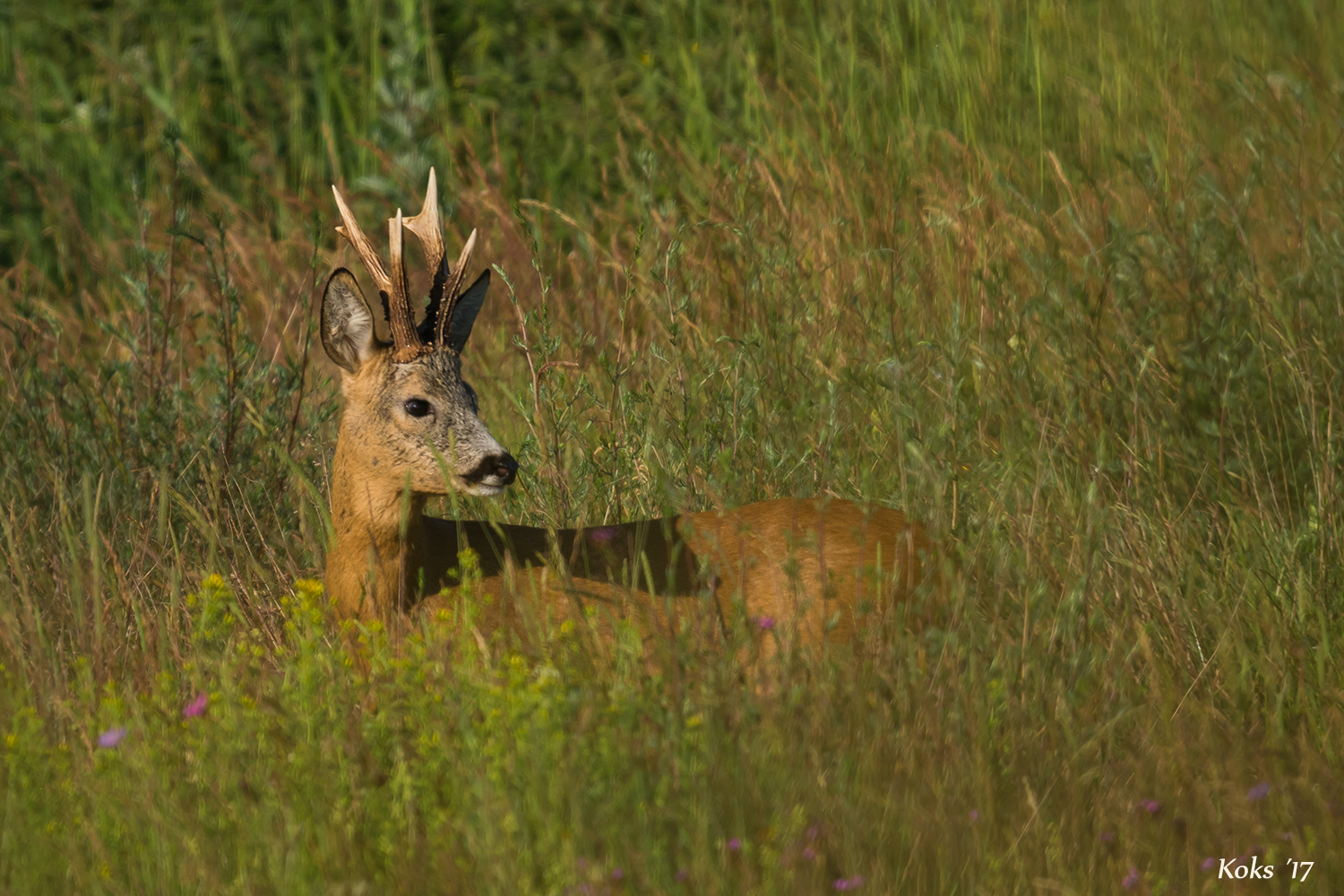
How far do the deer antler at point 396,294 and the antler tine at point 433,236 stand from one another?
0.42 feet

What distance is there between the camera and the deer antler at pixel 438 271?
4.35 metres

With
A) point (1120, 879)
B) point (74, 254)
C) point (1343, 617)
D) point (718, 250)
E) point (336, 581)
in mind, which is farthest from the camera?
point (74, 254)

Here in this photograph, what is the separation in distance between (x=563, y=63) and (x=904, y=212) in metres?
2.88

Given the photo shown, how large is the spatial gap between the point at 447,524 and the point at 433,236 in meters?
0.85

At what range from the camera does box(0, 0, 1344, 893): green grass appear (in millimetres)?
2754

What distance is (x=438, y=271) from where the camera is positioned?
4.41m

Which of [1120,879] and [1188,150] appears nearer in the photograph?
[1120,879]

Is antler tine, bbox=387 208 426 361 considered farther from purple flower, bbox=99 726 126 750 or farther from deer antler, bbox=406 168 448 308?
purple flower, bbox=99 726 126 750

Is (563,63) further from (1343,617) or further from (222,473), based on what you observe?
(1343,617)

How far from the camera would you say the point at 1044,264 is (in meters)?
4.91

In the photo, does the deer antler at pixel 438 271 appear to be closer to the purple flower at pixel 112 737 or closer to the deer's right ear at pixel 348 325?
the deer's right ear at pixel 348 325

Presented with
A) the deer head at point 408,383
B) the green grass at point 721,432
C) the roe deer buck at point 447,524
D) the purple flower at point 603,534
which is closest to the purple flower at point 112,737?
the green grass at point 721,432

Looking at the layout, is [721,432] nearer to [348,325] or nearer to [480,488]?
[480,488]

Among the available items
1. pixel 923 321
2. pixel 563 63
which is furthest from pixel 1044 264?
pixel 563 63
